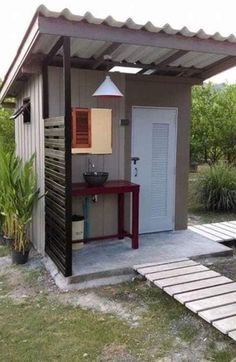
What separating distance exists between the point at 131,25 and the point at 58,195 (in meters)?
1.91

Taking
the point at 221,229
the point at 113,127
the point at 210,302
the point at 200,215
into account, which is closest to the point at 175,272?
the point at 210,302

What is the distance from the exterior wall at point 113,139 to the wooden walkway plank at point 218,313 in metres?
2.42

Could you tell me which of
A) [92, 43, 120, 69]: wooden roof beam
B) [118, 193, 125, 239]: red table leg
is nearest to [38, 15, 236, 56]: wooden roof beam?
[92, 43, 120, 69]: wooden roof beam

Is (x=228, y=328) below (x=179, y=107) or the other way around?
below

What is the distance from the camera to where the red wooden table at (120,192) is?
4.57m

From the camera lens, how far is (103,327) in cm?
324

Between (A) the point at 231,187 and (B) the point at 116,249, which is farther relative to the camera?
(A) the point at 231,187

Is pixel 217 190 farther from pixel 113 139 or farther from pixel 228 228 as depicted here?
pixel 113 139

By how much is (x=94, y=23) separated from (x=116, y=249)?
2789 mm

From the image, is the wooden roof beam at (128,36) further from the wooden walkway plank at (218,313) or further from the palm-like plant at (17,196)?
the wooden walkway plank at (218,313)

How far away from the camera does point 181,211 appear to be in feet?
19.7

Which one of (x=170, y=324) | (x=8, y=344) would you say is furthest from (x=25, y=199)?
(x=170, y=324)

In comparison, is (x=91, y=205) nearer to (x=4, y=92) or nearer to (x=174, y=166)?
(x=174, y=166)

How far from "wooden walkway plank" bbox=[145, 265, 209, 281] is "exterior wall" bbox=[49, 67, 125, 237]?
1.47m
